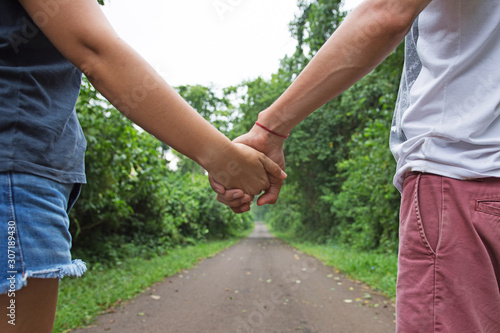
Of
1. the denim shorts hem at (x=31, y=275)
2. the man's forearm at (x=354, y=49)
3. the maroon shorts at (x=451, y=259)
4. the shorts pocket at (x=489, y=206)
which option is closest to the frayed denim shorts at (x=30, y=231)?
the denim shorts hem at (x=31, y=275)

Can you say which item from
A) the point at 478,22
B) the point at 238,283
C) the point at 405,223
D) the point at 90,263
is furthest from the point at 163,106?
the point at 90,263

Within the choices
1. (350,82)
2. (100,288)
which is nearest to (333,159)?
(100,288)

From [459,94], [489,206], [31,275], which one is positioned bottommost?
[31,275]

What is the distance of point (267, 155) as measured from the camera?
1.76 metres

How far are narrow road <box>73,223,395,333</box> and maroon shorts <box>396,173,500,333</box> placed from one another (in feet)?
8.70

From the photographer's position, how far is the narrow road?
3.34 meters

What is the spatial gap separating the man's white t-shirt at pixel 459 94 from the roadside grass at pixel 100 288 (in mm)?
3208

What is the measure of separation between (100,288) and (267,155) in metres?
3.71

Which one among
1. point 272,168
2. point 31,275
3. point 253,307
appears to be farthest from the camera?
point 253,307

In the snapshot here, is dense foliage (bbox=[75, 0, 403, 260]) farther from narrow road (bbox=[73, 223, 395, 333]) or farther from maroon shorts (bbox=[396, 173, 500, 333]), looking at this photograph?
maroon shorts (bbox=[396, 173, 500, 333])

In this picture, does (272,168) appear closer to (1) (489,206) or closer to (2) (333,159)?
(1) (489,206)

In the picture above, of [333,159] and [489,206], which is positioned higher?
[333,159]

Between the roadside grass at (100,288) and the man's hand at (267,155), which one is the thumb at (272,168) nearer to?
the man's hand at (267,155)

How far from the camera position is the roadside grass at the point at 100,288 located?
330 centimetres
